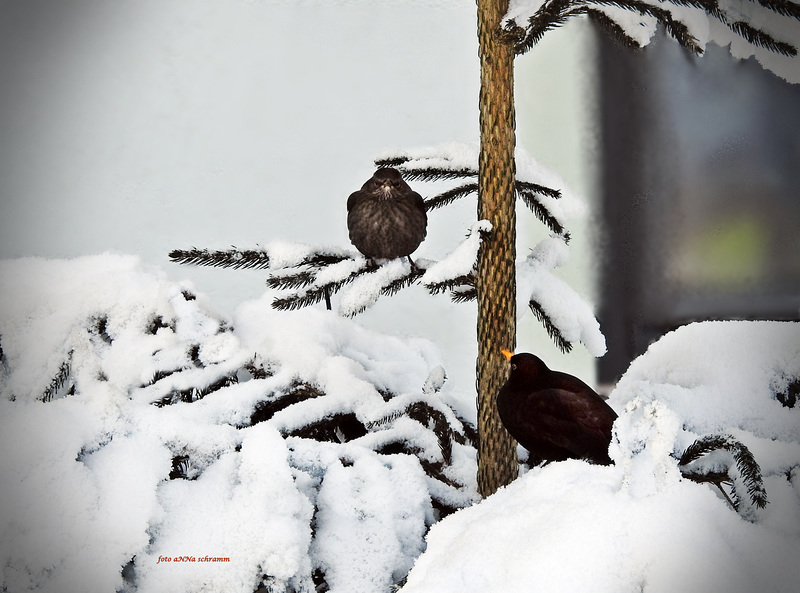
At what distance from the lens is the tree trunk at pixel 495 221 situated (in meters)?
0.61

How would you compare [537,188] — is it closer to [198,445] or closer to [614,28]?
[614,28]

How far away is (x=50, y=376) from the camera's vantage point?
69 centimetres

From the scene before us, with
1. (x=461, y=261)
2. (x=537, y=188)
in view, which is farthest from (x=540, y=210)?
(x=461, y=261)

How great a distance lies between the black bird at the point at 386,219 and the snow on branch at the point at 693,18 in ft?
0.54

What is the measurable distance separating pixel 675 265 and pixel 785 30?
924mm

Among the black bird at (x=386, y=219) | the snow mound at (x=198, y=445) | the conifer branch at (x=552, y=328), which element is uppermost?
the black bird at (x=386, y=219)

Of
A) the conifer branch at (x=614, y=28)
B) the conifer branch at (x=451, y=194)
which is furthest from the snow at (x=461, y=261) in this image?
the conifer branch at (x=614, y=28)

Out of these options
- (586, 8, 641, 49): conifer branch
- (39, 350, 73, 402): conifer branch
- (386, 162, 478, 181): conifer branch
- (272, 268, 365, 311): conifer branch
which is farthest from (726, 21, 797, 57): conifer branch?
(39, 350, 73, 402): conifer branch

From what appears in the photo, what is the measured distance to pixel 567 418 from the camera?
576 mm

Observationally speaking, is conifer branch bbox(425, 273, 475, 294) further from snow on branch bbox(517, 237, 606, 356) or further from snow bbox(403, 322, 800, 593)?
snow bbox(403, 322, 800, 593)

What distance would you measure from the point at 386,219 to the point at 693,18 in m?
0.31

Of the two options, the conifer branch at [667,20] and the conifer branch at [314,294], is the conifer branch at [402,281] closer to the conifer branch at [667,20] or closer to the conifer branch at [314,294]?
the conifer branch at [314,294]

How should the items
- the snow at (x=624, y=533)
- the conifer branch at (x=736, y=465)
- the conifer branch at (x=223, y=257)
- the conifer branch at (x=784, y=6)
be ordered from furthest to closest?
1. the conifer branch at (x=223, y=257)
2. the conifer branch at (x=784, y=6)
3. the conifer branch at (x=736, y=465)
4. the snow at (x=624, y=533)

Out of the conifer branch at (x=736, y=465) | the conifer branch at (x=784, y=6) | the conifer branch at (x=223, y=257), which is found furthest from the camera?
the conifer branch at (x=223, y=257)
